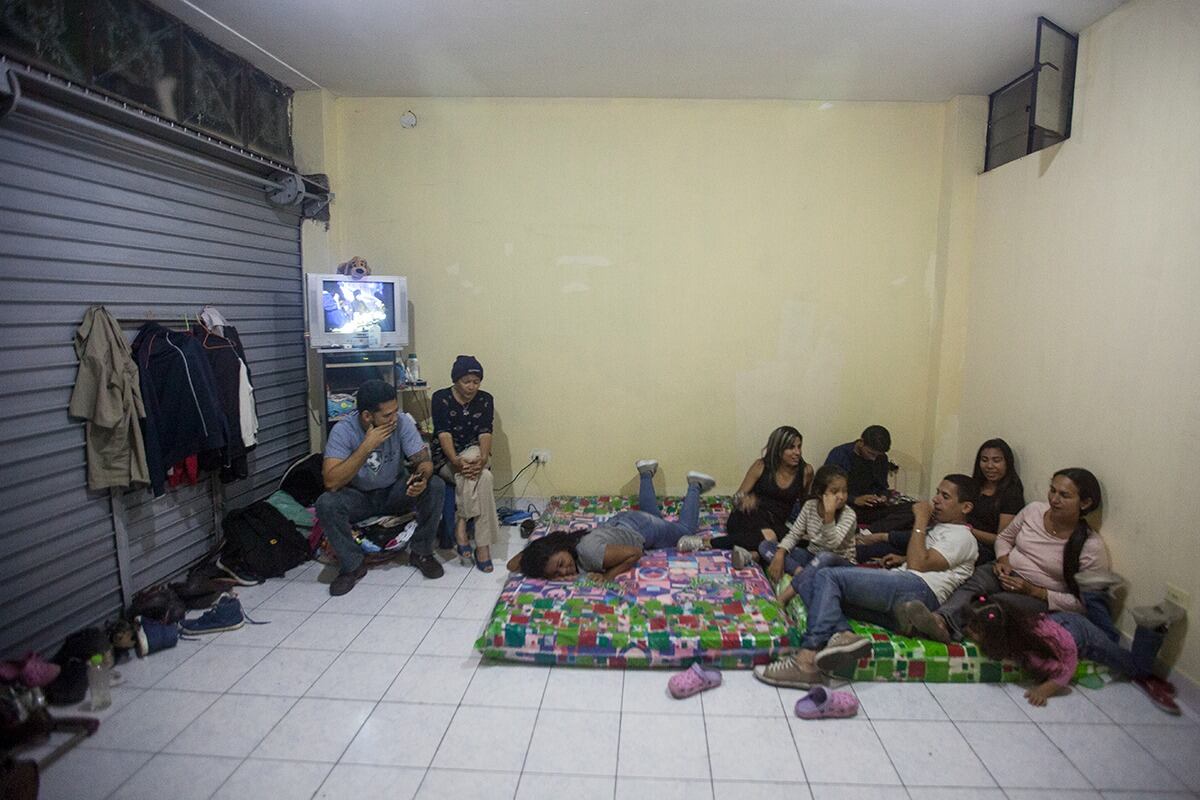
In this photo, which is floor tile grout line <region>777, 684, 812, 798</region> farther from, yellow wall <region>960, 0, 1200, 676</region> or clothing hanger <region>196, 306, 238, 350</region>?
clothing hanger <region>196, 306, 238, 350</region>

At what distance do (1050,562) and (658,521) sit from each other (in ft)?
6.58

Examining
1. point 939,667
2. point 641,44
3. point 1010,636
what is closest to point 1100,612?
point 1010,636

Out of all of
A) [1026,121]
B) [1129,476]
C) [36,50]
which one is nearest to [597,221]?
[1026,121]

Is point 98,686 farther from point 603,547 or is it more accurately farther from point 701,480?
point 701,480

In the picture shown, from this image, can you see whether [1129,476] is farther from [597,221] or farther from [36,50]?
[36,50]

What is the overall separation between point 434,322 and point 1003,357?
155 inches

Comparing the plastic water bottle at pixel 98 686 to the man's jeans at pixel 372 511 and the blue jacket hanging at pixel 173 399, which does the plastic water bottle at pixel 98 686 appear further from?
the man's jeans at pixel 372 511

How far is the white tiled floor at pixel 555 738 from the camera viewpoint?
6.72ft

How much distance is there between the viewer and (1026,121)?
12.3 feet

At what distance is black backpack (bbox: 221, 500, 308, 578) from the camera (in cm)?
357

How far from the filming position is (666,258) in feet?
15.1

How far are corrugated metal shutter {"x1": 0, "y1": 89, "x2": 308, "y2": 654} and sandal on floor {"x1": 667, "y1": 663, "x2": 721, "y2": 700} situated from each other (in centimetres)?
275

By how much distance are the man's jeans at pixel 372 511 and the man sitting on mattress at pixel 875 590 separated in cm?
211

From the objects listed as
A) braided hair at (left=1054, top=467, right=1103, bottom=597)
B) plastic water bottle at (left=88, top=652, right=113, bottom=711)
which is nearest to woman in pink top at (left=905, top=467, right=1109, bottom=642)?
braided hair at (left=1054, top=467, right=1103, bottom=597)
